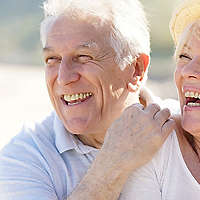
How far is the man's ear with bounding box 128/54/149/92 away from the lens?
368 centimetres

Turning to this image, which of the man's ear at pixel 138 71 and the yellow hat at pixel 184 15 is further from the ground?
the yellow hat at pixel 184 15

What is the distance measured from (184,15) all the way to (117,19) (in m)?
0.45

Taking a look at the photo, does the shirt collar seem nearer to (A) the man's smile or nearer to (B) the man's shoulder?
(B) the man's shoulder

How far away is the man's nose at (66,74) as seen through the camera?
3.39m

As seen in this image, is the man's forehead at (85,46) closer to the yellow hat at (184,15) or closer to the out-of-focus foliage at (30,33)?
the yellow hat at (184,15)

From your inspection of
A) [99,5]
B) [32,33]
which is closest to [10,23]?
[32,33]

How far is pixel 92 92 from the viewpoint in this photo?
3.50 meters

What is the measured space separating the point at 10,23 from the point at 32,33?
150 centimetres

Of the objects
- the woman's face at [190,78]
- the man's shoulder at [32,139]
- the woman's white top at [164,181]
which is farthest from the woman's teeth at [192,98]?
the man's shoulder at [32,139]

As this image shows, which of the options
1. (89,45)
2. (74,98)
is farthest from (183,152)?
(89,45)

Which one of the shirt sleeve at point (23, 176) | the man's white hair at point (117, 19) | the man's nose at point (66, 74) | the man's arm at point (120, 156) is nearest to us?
the man's arm at point (120, 156)

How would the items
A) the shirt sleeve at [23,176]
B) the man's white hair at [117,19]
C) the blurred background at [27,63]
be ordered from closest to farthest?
the shirt sleeve at [23,176], the man's white hair at [117,19], the blurred background at [27,63]

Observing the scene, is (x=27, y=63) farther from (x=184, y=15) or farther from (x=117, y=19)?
(x=184, y=15)

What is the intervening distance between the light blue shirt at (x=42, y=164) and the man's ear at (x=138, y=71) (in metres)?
0.48
